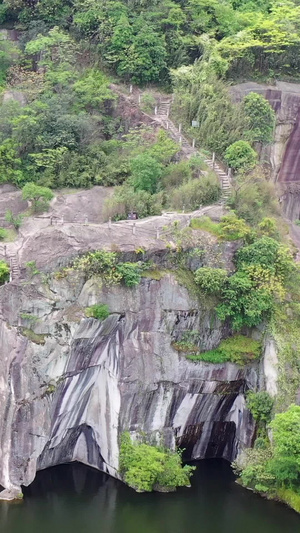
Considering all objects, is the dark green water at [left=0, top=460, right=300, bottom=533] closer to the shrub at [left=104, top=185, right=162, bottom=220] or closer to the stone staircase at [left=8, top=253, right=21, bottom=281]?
the stone staircase at [left=8, top=253, right=21, bottom=281]

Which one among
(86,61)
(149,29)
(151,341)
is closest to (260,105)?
(149,29)

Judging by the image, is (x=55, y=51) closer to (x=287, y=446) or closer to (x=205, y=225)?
(x=205, y=225)

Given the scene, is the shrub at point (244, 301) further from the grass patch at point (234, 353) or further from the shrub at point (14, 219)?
the shrub at point (14, 219)

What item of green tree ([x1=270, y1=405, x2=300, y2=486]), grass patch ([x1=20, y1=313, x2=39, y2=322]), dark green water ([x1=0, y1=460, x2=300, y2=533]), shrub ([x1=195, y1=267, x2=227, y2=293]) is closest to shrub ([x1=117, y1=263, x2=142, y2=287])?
shrub ([x1=195, y1=267, x2=227, y2=293])

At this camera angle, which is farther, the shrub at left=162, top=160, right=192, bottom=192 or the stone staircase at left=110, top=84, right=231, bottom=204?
the stone staircase at left=110, top=84, right=231, bottom=204

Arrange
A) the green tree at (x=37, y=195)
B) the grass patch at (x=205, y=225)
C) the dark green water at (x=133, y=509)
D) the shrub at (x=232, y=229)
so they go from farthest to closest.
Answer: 1. the green tree at (x=37, y=195)
2. the grass patch at (x=205, y=225)
3. the shrub at (x=232, y=229)
4. the dark green water at (x=133, y=509)

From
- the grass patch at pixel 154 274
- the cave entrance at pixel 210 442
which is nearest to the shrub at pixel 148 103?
the grass patch at pixel 154 274
